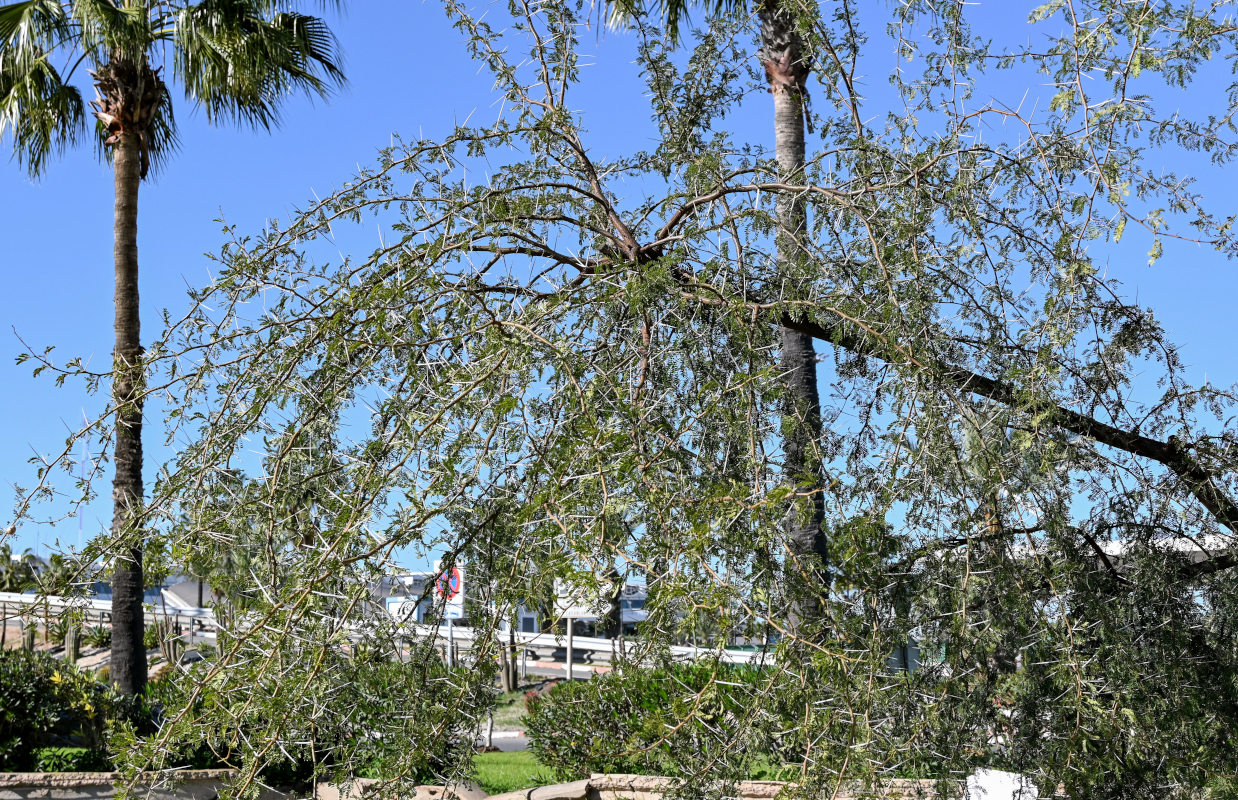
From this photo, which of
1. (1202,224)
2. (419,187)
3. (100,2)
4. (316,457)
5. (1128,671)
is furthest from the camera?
(100,2)

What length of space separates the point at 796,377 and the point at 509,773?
555 centimetres

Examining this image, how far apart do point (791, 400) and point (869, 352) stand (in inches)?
11.9

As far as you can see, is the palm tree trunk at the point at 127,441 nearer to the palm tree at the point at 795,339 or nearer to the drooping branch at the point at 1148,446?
the palm tree at the point at 795,339

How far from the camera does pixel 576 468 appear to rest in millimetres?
2633

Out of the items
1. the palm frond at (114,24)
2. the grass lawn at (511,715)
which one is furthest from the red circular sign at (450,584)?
the grass lawn at (511,715)

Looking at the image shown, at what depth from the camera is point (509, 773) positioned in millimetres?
9938

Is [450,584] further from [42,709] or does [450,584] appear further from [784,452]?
[42,709]

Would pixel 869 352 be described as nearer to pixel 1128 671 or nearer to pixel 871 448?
pixel 871 448

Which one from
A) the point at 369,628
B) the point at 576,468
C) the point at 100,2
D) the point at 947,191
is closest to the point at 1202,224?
the point at 947,191

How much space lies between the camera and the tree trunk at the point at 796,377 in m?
2.80

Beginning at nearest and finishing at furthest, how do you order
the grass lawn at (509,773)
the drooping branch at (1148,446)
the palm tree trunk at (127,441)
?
the drooping branch at (1148,446), the grass lawn at (509,773), the palm tree trunk at (127,441)

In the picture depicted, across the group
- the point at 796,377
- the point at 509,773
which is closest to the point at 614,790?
the point at 796,377

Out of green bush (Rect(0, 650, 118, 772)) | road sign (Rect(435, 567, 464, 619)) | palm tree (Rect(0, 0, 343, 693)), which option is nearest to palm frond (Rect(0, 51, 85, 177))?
palm tree (Rect(0, 0, 343, 693))

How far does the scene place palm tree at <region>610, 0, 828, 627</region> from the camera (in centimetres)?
290
